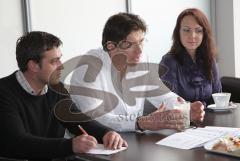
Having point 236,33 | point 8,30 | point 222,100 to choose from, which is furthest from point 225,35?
point 8,30

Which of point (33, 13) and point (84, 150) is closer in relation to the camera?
point (84, 150)

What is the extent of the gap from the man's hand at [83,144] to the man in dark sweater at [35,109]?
0.01m

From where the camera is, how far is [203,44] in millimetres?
2541

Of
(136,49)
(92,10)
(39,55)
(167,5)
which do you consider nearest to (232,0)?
(167,5)

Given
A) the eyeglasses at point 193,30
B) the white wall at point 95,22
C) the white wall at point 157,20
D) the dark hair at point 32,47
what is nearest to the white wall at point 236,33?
the white wall at point 95,22

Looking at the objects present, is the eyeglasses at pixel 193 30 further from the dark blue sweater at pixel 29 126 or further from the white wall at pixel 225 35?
the white wall at pixel 225 35

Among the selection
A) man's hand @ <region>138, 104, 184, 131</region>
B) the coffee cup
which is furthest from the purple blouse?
man's hand @ <region>138, 104, 184, 131</region>

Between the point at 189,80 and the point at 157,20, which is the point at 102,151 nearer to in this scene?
the point at 189,80

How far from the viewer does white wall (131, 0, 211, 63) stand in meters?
3.32

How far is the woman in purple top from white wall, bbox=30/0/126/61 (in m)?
0.72

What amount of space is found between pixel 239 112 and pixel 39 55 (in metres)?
1.04

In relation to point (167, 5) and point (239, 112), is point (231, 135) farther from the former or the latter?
point (167, 5)

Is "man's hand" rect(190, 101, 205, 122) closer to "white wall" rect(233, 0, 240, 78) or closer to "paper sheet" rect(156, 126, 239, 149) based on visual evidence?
"paper sheet" rect(156, 126, 239, 149)

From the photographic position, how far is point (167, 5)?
351cm
